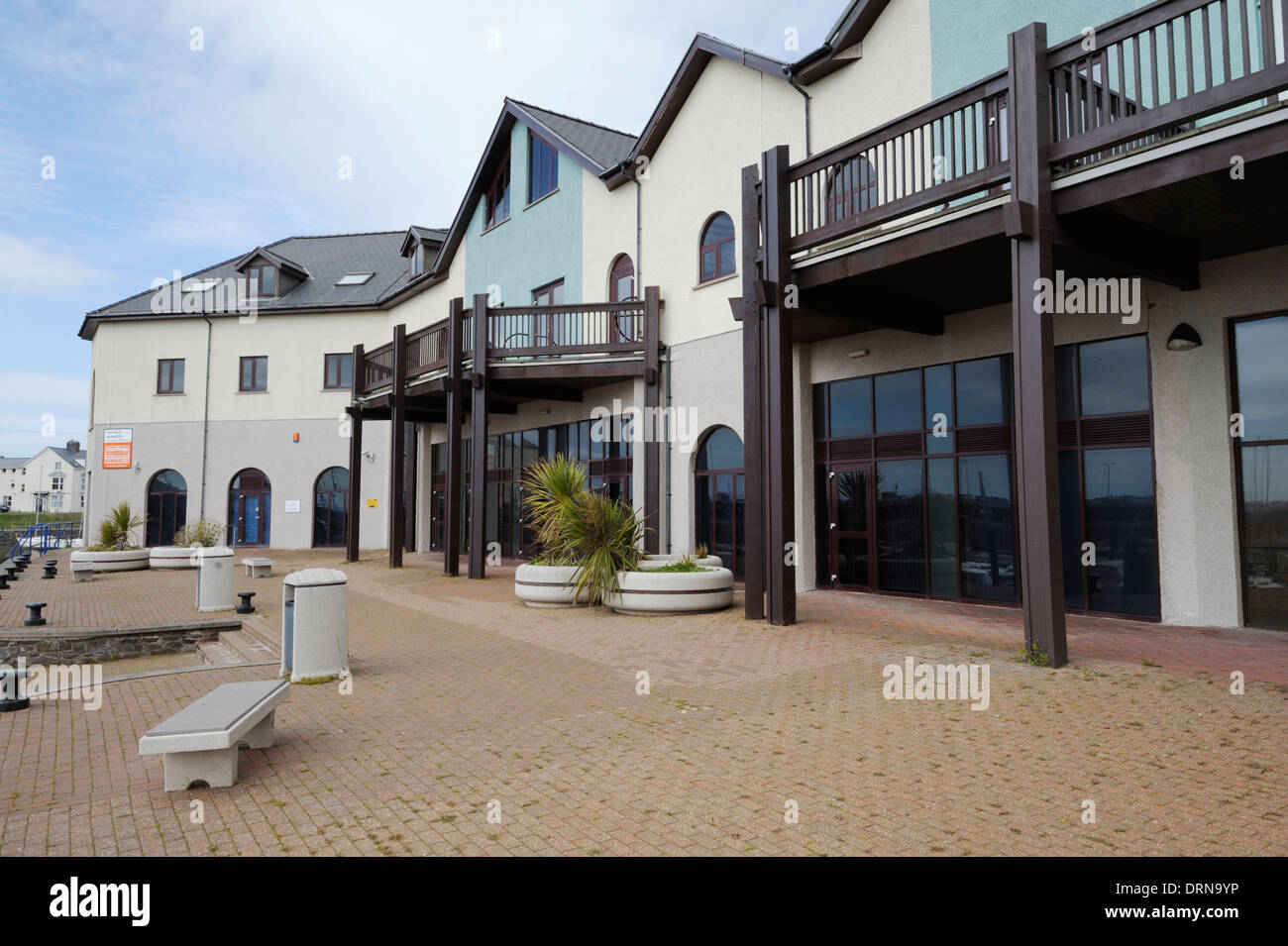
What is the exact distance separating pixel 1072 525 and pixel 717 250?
7.90 meters

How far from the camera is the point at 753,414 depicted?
10.4 m

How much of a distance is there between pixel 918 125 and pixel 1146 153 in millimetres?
2417

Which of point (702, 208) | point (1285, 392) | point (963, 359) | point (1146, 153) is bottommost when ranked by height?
→ point (1285, 392)

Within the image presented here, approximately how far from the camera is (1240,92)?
629cm

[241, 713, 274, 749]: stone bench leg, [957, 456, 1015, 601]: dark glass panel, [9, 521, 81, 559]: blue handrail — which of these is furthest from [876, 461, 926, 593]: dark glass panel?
[9, 521, 81, 559]: blue handrail

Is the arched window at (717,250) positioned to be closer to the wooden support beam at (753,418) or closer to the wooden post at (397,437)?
the wooden support beam at (753,418)

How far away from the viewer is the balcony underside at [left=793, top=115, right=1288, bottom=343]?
683cm

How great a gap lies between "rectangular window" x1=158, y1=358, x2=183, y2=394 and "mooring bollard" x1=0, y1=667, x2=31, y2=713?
24437 mm

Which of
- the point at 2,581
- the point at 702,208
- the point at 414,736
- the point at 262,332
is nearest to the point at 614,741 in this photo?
the point at 414,736

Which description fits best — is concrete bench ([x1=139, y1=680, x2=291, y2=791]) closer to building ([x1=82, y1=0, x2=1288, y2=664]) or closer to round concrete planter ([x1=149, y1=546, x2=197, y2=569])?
building ([x1=82, y1=0, x2=1288, y2=664])

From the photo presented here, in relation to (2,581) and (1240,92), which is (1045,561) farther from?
(2,581)

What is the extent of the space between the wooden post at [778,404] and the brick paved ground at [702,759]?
141 centimetres

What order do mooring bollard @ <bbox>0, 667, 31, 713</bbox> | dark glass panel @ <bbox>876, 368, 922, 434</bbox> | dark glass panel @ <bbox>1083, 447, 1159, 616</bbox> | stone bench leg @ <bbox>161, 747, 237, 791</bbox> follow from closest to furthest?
stone bench leg @ <bbox>161, 747, 237, 791</bbox>, mooring bollard @ <bbox>0, 667, 31, 713</bbox>, dark glass panel @ <bbox>1083, 447, 1159, 616</bbox>, dark glass panel @ <bbox>876, 368, 922, 434</bbox>

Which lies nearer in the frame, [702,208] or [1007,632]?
[1007,632]
